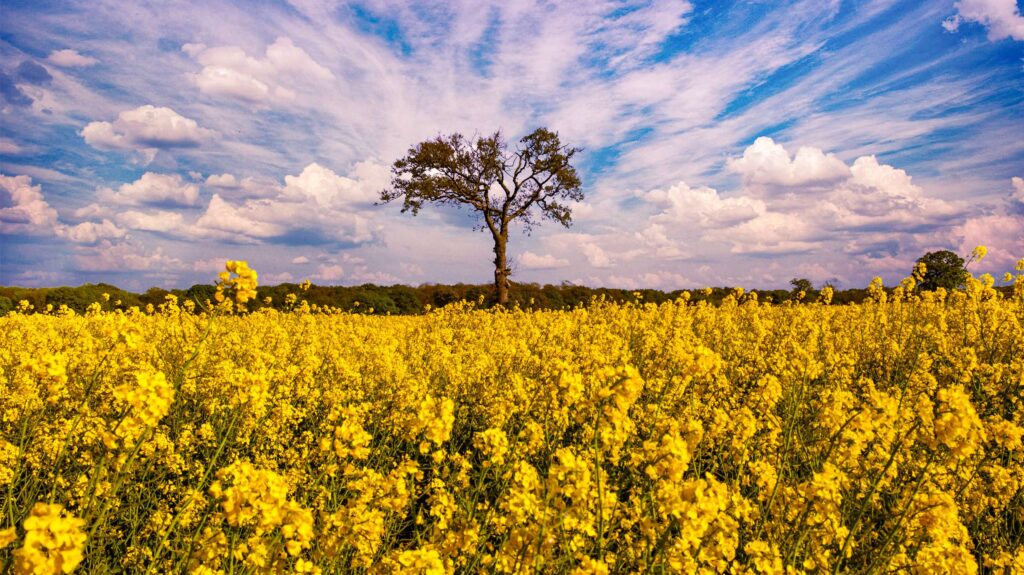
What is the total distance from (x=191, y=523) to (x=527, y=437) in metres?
2.66

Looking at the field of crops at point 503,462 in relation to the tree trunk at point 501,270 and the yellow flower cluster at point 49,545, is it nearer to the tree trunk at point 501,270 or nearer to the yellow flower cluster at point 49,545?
the yellow flower cluster at point 49,545

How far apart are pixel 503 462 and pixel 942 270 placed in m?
23.2

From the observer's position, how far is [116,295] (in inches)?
696

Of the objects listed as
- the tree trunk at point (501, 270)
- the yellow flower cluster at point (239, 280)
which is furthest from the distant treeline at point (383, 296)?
the yellow flower cluster at point (239, 280)

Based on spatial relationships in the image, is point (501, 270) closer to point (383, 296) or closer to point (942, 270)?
Answer: point (383, 296)

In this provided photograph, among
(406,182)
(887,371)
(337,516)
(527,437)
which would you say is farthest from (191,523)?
(406,182)

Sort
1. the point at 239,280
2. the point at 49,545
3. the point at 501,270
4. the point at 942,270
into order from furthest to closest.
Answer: the point at 501,270 → the point at 942,270 → the point at 239,280 → the point at 49,545

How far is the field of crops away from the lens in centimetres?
278

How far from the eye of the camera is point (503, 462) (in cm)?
381

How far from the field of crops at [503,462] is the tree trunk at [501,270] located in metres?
16.5

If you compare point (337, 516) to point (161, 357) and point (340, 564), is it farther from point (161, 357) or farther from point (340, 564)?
point (161, 357)

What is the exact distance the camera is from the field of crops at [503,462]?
9.11 feet

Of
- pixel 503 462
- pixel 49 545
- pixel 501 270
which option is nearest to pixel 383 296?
pixel 501 270

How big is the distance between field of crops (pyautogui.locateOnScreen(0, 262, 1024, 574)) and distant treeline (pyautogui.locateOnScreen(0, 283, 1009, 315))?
8.76 metres
